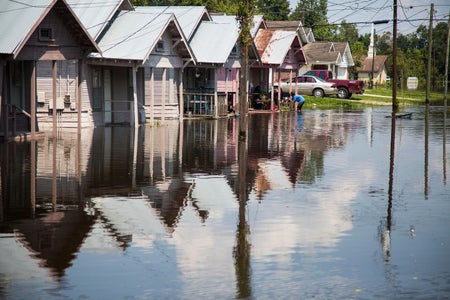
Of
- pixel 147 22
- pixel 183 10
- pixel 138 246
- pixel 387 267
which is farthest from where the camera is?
pixel 183 10

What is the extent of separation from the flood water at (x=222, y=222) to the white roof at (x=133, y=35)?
373 inches

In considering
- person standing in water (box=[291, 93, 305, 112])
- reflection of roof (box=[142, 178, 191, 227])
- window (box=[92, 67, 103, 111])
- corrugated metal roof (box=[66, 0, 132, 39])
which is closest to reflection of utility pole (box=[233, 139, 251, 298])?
reflection of roof (box=[142, 178, 191, 227])

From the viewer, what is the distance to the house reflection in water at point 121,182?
496 inches

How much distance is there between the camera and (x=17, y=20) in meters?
28.0

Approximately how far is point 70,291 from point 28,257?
180cm

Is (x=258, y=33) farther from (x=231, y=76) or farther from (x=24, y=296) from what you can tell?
(x=24, y=296)

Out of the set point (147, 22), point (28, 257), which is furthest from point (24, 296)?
point (147, 22)

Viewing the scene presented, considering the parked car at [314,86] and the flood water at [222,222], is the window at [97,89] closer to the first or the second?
the flood water at [222,222]

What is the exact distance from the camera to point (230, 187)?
17.9 m

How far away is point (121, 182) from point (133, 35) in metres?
19.4

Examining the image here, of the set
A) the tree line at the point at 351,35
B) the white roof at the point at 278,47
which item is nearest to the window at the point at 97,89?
the white roof at the point at 278,47

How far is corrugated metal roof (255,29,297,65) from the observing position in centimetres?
5350

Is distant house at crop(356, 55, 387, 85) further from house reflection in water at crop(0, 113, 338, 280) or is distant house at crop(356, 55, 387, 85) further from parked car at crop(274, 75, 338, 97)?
house reflection in water at crop(0, 113, 338, 280)

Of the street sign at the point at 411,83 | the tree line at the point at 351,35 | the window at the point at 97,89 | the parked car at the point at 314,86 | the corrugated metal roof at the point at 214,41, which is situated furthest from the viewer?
the street sign at the point at 411,83
